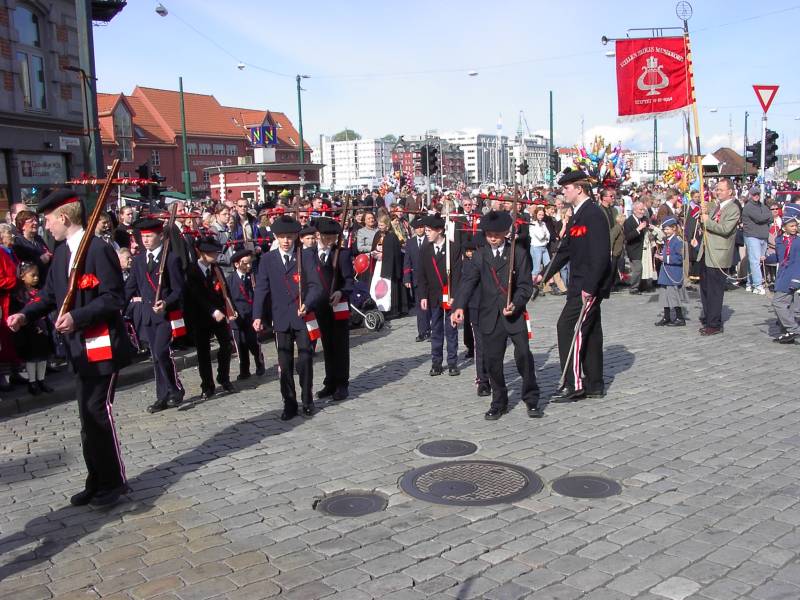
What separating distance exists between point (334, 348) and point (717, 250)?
20.4 ft

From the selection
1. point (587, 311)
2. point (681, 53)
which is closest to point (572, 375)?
point (587, 311)

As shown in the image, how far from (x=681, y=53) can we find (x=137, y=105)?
3005 inches

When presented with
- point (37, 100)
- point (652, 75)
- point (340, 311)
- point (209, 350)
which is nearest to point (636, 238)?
point (652, 75)

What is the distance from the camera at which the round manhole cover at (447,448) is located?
6.41 m

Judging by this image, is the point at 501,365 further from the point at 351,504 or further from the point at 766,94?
the point at 766,94

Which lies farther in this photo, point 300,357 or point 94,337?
point 300,357

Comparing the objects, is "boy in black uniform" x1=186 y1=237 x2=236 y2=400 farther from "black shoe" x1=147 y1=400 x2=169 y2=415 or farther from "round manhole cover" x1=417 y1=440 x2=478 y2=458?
"round manhole cover" x1=417 y1=440 x2=478 y2=458

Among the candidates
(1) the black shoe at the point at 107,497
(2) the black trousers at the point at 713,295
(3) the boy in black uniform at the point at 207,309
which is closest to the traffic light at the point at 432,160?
(2) the black trousers at the point at 713,295

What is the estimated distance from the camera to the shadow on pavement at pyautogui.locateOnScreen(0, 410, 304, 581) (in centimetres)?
480

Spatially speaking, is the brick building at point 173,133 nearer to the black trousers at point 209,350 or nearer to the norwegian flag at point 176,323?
the black trousers at point 209,350

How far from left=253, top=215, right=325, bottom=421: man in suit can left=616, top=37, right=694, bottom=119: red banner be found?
9781mm

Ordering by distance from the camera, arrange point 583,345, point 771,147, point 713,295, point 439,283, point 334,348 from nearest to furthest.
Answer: point 583,345, point 334,348, point 439,283, point 713,295, point 771,147

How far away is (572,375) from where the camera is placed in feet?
26.2

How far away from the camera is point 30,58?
21703mm
